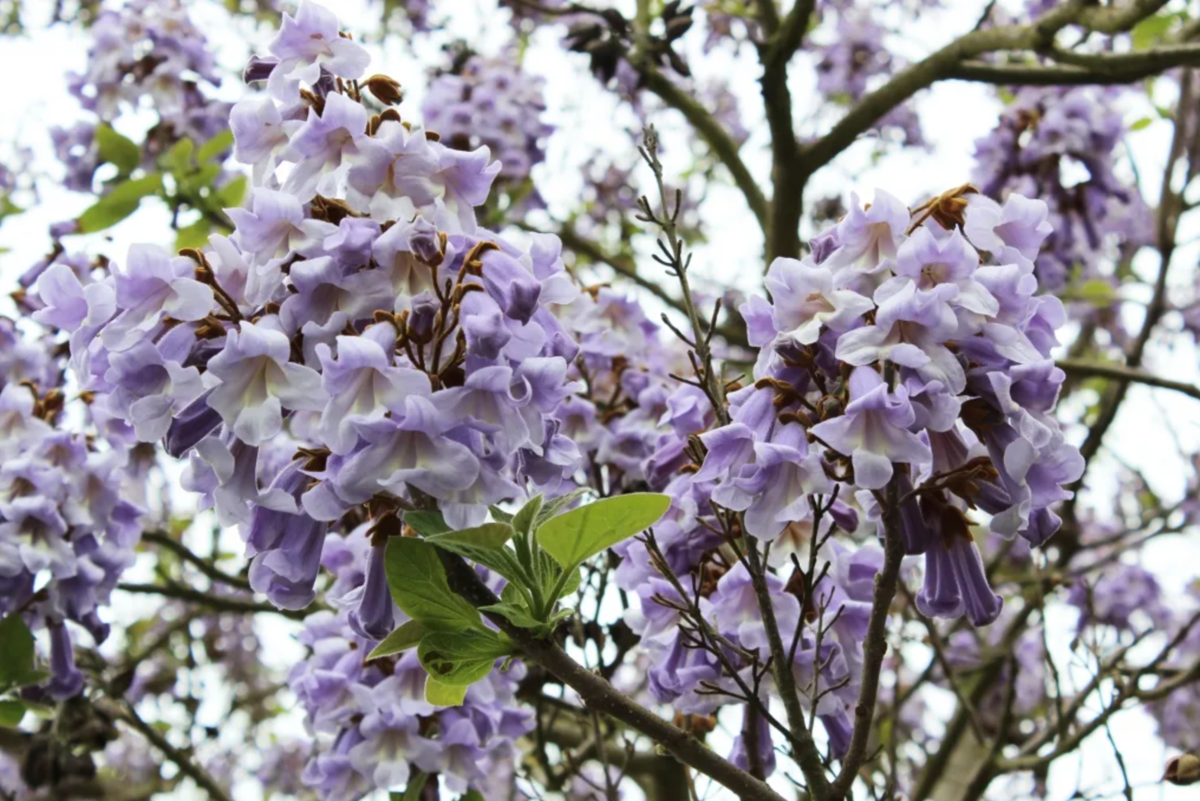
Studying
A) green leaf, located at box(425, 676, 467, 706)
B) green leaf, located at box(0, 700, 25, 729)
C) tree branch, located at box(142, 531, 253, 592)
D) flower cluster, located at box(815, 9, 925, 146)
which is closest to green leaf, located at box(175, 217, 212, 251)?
tree branch, located at box(142, 531, 253, 592)

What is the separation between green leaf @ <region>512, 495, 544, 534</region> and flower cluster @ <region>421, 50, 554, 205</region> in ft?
11.3

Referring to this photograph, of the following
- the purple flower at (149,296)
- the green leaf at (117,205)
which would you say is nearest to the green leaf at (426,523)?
the purple flower at (149,296)

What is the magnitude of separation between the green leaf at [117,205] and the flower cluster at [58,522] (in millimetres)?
698

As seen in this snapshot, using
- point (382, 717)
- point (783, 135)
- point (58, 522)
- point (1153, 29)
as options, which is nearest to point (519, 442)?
point (382, 717)

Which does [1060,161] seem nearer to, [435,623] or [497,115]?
[497,115]

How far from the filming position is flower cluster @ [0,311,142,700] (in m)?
2.55

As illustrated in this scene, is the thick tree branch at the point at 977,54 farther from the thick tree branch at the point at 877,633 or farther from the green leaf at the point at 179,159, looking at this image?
the thick tree branch at the point at 877,633

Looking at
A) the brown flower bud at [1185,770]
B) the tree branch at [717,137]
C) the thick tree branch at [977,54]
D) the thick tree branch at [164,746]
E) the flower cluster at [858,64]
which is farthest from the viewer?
the flower cluster at [858,64]

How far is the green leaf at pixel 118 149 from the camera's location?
384 centimetres

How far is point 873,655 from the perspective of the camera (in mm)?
1490

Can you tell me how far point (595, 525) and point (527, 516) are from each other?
0.29 feet

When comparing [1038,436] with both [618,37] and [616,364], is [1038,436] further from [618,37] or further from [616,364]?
[618,37]

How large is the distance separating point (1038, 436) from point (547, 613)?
2.19 feet

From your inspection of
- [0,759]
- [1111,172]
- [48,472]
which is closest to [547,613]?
[48,472]
